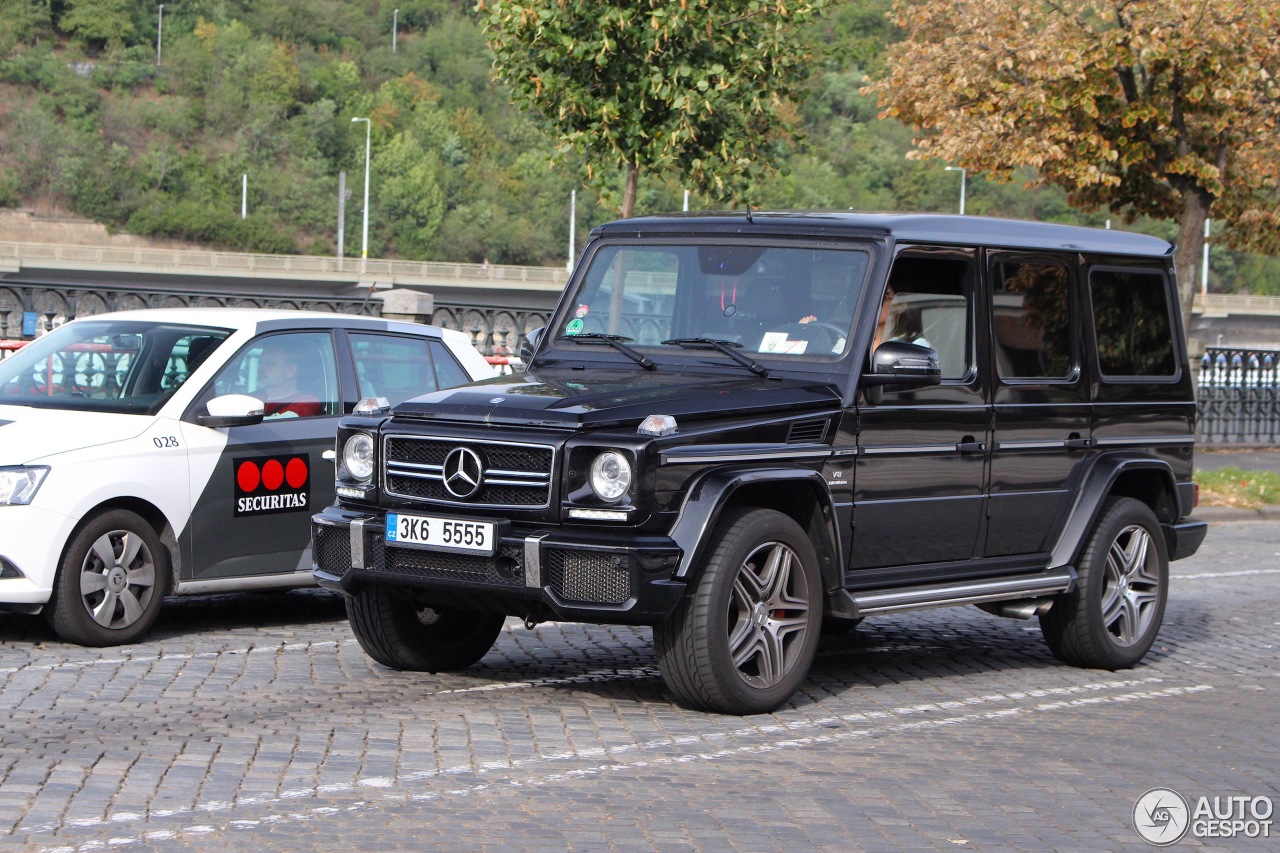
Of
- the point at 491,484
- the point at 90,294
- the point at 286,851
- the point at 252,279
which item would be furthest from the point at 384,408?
the point at 252,279

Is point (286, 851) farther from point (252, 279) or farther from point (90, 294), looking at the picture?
point (252, 279)

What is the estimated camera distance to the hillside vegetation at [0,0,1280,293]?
404 feet

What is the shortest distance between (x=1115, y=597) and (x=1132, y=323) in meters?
1.40

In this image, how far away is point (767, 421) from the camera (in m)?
7.20

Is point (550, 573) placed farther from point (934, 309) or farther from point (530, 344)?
point (934, 309)

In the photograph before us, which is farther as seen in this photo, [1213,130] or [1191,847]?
[1213,130]

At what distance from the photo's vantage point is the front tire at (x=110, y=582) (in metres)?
8.60

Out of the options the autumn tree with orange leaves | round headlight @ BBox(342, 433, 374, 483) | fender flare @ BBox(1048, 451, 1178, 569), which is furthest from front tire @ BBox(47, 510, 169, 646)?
A: the autumn tree with orange leaves

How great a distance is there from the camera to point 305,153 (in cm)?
13750

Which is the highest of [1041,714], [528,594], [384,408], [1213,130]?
[1213,130]

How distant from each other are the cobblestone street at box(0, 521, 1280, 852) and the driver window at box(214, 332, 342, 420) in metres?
1.21

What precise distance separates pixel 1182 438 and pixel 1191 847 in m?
4.35

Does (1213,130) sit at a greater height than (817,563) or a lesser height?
greater

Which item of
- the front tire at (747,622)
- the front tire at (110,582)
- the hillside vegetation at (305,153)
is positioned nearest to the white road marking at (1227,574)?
the front tire at (747,622)
